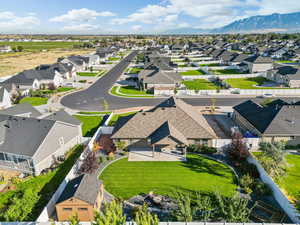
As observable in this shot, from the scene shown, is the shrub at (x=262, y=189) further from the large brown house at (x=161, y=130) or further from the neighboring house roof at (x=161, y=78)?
the neighboring house roof at (x=161, y=78)

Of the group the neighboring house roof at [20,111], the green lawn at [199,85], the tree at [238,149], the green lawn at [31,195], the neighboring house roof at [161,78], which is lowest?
the green lawn at [31,195]

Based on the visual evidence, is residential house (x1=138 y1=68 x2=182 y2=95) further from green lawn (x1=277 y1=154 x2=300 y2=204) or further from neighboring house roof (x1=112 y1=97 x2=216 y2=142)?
green lawn (x1=277 y1=154 x2=300 y2=204)

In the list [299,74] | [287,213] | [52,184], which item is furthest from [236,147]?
[299,74]

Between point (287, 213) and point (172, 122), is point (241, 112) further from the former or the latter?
point (287, 213)

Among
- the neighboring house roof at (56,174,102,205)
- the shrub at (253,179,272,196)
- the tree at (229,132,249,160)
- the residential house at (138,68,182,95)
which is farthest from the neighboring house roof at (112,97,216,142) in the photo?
the residential house at (138,68,182,95)

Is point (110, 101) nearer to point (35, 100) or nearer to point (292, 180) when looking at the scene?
point (35, 100)

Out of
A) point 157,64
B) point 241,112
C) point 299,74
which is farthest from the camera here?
point 157,64

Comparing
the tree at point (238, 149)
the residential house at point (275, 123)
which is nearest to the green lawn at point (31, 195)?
the tree at point (238, 149)
